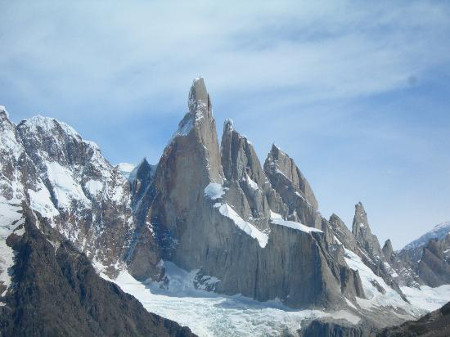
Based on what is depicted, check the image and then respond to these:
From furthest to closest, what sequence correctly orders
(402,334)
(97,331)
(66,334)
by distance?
1. (97,331)
2. (66,334)
3. (402,334)

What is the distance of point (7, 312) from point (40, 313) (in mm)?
6101

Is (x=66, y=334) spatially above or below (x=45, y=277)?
below

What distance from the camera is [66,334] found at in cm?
18388

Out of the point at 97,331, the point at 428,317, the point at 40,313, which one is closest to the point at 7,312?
the point at 40,313

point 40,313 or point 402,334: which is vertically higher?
point 40,313

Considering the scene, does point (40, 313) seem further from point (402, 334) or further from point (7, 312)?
point (402, 334)

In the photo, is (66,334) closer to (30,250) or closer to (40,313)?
(40,313)

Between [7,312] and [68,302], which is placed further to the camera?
[68,302]

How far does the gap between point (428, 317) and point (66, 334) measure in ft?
288

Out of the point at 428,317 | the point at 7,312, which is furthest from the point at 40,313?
the point at 428,317

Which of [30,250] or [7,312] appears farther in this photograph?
[30,250]

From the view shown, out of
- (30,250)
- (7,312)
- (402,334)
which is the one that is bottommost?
(402,334)

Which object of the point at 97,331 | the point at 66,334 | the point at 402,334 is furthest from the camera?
the point at 97,331

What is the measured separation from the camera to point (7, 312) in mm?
185375
